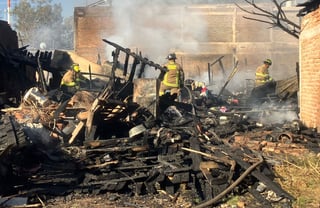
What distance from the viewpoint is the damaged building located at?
634 centimetres

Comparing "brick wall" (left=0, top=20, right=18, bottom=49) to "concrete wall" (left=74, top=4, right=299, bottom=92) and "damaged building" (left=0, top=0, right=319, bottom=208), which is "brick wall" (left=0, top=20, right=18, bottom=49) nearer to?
"damaged building" (left=0, top=0, right=319, bottom=208)

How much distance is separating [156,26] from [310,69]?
1950 cm

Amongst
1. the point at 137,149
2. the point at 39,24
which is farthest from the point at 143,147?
the point at 39,24

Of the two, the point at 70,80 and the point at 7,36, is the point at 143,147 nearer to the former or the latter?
the point at 70,80

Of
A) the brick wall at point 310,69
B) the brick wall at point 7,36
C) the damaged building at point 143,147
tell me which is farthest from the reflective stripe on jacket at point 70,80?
the brick wall at point 310,69

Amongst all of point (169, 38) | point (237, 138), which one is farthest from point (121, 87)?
point (169, 38)

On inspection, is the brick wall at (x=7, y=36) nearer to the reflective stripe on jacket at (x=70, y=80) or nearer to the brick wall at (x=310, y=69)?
the reflective stripe on jacket at (x=70, y=80)

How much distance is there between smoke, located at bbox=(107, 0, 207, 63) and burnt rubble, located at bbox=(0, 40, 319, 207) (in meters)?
16.8

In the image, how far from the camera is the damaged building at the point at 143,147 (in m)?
6.34

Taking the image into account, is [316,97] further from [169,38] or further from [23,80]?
[169,38]

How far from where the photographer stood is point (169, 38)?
28.7 metres

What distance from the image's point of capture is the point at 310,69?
10.0 m

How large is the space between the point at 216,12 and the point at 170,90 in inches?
698

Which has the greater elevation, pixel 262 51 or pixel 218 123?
pixel 262 51
